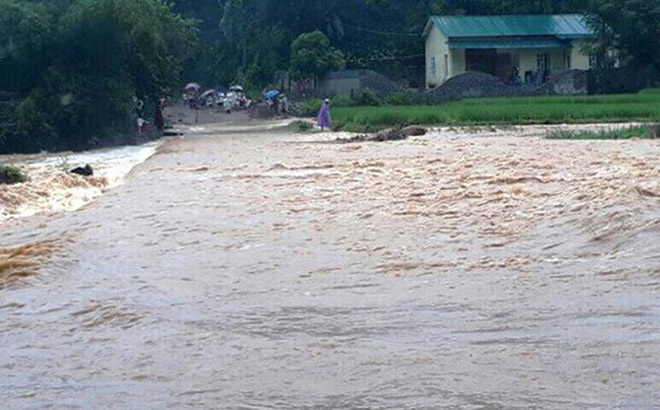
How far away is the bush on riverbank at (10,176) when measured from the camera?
22.3m

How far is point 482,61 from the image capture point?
5812 cm

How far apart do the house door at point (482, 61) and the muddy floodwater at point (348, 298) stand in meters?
40.2

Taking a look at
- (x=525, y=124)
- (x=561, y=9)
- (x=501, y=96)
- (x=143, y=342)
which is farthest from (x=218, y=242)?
(x=561, y=9)

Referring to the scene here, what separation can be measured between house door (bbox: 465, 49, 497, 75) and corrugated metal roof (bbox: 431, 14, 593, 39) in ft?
5.49

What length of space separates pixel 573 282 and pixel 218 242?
15.7 ft

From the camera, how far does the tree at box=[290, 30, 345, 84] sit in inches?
2185

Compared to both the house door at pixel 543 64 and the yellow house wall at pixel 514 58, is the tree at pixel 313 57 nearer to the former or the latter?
the yellow house wall at pixel 514 58

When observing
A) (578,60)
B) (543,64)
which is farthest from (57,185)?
(578,60)

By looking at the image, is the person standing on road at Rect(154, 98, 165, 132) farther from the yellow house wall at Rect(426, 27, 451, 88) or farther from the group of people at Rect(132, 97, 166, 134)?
the yellow house wall at Rect(426, 27, 451, 88)

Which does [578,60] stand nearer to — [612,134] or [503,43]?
[503,43]

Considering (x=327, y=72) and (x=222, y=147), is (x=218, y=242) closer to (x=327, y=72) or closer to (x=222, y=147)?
(x=222, y=147)

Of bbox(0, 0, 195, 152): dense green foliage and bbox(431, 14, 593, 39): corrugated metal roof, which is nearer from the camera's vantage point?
bbox(0, 0, 195, 152): dense green foliage

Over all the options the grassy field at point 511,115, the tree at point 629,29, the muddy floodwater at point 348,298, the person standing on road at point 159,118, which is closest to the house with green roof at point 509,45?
the tree at point 629,29

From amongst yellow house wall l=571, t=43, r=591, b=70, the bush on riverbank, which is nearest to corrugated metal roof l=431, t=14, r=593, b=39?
yellow house wall l=571, t=43, r=591, b=70
